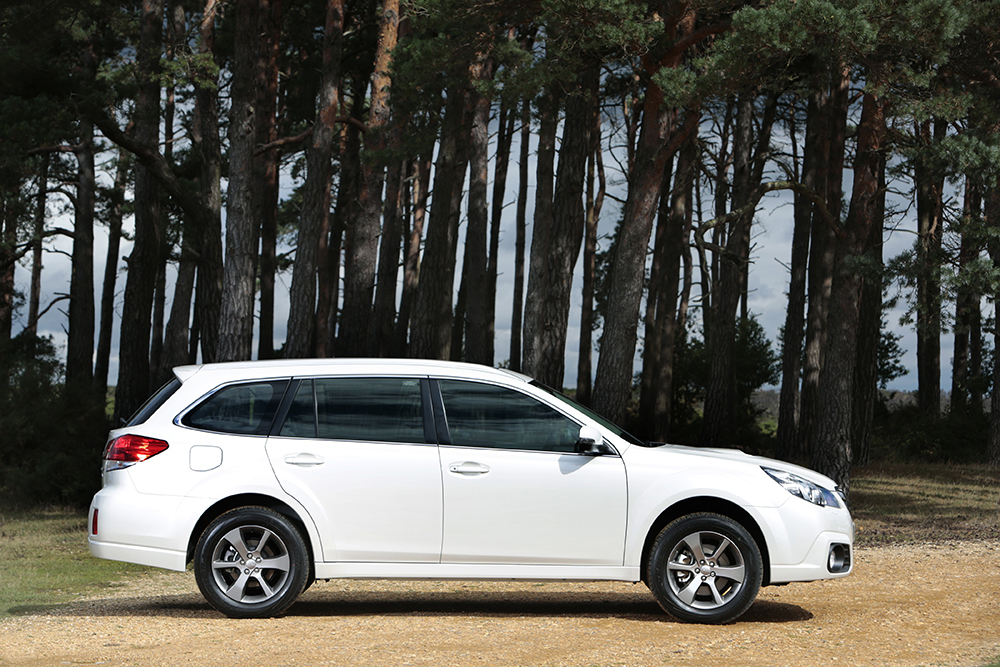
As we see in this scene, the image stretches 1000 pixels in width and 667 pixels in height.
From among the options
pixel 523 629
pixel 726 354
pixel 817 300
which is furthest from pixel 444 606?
pixel 726 354

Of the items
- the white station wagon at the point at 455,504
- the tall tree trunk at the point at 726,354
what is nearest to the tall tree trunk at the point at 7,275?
the tall tree trunk at the point at 726,354

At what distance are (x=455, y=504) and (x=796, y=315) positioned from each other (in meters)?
21.6

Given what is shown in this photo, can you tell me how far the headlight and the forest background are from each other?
7862mm

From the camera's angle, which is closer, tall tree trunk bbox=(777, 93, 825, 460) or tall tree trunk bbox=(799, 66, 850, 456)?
tall tree trunk bbox=(799, 66, 850, 456)

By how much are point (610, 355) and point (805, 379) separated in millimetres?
10473

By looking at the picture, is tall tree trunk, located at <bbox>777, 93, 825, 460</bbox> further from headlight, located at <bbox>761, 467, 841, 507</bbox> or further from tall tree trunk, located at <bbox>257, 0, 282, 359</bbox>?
headlight, located at <bbox>761, 467, 841, 507</bbox>

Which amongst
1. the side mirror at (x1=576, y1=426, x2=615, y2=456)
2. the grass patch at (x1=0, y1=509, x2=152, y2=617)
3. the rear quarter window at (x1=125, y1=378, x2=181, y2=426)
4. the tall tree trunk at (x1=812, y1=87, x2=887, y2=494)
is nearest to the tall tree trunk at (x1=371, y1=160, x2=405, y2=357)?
the grass patch at (x1=0, y1=509, x2=152, y2=617)

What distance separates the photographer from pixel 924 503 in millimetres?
17531

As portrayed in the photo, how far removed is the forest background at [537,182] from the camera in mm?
15492

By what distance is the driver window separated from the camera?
24.6ft

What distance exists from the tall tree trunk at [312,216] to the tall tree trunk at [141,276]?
3.64 metres

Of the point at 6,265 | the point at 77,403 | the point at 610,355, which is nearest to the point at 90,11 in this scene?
the point at 77,403

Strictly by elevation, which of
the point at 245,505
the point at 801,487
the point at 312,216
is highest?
the point at 312,216

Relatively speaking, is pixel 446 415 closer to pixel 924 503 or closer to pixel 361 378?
pixel 361 378
